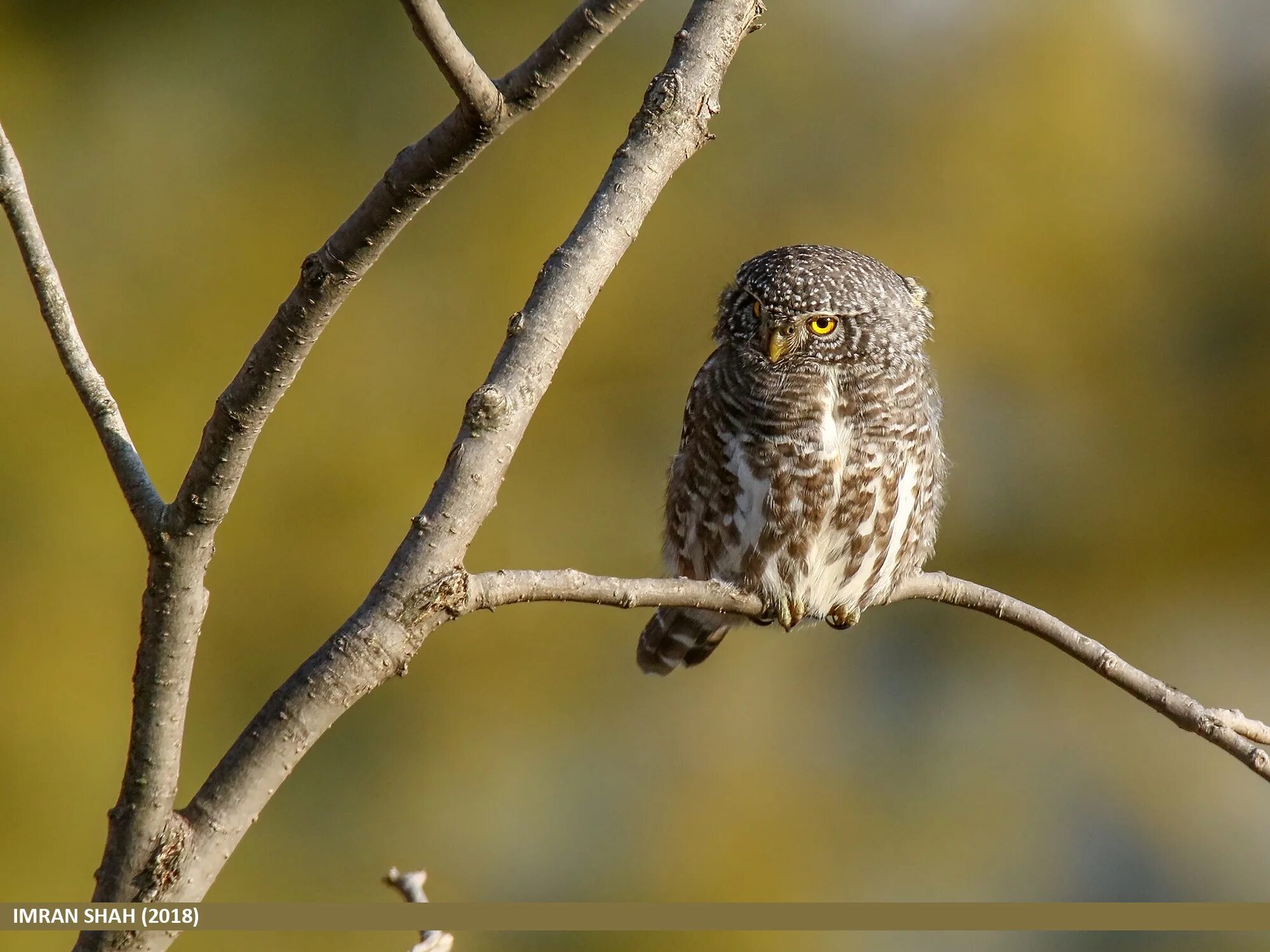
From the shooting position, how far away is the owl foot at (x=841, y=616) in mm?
3564

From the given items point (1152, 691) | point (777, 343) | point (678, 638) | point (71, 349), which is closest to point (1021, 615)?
point (1152, 691)

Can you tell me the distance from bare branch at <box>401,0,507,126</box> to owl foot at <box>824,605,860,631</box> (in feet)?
7.55

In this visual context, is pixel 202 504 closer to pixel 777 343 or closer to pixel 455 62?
pixel 455 62

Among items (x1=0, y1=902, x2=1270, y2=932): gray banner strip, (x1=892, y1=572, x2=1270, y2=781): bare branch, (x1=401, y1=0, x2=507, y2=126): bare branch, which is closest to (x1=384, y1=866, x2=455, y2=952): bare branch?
(x1=0, y1=902, x2=1270, y2=932): gray banner strip

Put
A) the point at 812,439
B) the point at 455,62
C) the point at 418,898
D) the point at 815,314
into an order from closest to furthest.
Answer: the point at 455,62, the point at 418,898, the point at 812,439, the point at 815,314

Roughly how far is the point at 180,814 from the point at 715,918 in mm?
1291

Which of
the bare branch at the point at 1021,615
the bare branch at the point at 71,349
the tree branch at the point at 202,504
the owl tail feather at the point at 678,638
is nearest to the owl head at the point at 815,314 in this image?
the bare branch at the point at 1021,615

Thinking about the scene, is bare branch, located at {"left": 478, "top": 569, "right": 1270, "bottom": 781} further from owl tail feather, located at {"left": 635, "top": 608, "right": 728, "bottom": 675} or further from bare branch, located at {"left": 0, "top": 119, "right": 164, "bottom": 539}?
owl tail feather, located at {"left": 635, "top": 608, "right": 728, "bottom": 675}

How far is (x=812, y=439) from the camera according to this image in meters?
3.31

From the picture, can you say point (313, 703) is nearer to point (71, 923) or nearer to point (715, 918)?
point (71, 923)

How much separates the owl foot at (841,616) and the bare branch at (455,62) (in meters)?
2.30

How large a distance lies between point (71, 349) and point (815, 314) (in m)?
2.17

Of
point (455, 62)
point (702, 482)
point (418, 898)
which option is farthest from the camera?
point (702, 482)

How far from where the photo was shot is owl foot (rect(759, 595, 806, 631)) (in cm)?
330
